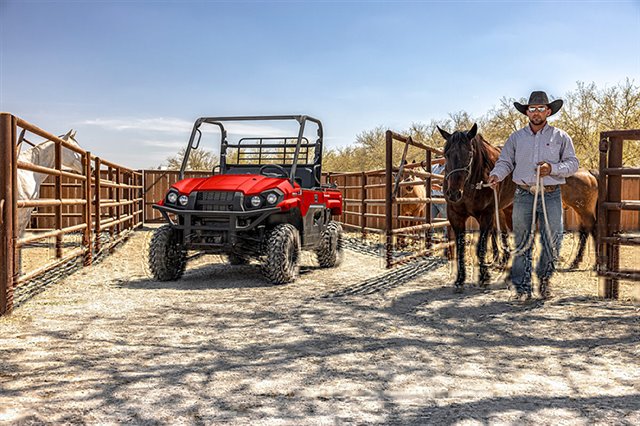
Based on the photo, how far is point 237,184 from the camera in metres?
6.02

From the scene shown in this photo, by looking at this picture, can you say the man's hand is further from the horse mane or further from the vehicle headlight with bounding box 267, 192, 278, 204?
the vehicle headlight with bounding box 267, 192, 278, 204

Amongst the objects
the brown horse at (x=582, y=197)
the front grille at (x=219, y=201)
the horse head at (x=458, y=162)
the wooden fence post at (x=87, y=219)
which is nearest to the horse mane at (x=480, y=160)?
the horse head at (x=458, y=162)

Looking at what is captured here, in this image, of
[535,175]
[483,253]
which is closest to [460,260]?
[483,253]

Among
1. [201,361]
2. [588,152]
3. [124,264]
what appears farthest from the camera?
[588,152]

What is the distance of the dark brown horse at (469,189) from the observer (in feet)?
17.7

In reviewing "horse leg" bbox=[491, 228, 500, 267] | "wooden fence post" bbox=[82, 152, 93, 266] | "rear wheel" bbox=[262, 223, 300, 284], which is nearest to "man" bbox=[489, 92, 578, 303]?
"horse leg" bbox=[491, 228, 500, 267]

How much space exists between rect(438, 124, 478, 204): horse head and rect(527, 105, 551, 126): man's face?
525 mm

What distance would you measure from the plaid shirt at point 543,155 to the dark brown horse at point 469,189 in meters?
0.35

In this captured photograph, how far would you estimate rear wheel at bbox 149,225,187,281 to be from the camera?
5.99 m

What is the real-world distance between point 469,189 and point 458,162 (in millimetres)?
423

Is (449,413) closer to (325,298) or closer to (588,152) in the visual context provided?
(325,298)

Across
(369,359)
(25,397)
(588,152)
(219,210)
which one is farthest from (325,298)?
(588,152)

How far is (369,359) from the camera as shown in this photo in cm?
332

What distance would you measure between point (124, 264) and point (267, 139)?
2704 millimetres
